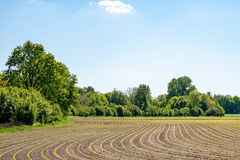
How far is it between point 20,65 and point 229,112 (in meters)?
134

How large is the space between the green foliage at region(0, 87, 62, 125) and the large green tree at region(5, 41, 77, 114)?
9811mm

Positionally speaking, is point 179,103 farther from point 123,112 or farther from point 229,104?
point 229,104

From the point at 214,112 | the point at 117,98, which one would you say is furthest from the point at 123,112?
the point at 214,112

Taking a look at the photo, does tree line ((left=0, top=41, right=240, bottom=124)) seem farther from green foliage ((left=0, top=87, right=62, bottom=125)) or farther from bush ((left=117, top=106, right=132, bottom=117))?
bush ((left=117, top=106, right=132, bottom=117))

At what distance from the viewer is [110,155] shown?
751 inches

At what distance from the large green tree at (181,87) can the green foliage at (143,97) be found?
21.9m

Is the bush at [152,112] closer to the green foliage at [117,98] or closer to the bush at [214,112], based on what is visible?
the green foliage at [117,98]

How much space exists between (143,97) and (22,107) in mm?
97638

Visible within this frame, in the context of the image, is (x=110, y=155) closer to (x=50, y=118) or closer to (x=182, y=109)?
(x=50, y=118)

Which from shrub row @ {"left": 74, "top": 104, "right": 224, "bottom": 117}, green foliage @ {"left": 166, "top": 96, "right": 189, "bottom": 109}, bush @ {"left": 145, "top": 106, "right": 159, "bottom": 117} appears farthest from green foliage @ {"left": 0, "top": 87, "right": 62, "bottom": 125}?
green foliage @ {"left": 166, "top": 96, "right": 189, "bottom": 109}

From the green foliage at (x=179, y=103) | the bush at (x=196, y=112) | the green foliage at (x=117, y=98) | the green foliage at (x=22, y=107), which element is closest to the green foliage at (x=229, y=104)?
the green foliage at (x=179, y=103)

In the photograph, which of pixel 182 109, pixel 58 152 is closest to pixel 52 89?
pixel 58 152

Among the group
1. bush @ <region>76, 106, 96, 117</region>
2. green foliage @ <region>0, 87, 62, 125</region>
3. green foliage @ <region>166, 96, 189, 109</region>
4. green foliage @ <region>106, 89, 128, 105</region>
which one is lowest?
green foliage @ <region>0, 87, 62, 125</region>

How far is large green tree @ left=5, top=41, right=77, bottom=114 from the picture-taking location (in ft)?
202
